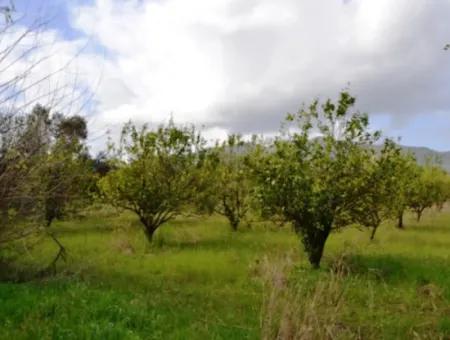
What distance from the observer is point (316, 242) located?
1681 cm

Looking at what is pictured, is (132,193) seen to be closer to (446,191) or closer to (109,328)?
(109,328)

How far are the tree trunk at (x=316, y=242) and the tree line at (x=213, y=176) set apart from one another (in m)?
0.03

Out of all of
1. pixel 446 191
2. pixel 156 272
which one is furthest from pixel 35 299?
pixel 446 191

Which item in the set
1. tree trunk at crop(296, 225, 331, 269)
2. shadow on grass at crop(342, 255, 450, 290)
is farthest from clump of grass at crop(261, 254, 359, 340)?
tree trunk at crop(296, 225, 331, 269)

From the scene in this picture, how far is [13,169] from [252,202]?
10.3 metres

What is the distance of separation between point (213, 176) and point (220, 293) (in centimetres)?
1417

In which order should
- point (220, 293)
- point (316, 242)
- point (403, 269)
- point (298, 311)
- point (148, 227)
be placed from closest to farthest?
point (298, 311)
point (220, 293)
point (403, 269)
point (316, 242)
point (148, 227)

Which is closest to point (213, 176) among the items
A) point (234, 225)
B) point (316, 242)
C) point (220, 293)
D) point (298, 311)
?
point (234, 225)

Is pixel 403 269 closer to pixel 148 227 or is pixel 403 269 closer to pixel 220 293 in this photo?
pixel 220 293

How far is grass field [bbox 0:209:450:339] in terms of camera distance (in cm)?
715

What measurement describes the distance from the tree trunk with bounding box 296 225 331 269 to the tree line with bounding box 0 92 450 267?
3 centimetres

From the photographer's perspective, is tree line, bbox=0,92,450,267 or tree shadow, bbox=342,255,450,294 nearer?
tree line, bbox=0,92,450,267

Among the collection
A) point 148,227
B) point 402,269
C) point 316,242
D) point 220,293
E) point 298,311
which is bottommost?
point 220,293

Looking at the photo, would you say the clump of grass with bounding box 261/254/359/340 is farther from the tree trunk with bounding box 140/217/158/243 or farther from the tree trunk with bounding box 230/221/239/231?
the tree trunk with bounding box 230/221/239/231
